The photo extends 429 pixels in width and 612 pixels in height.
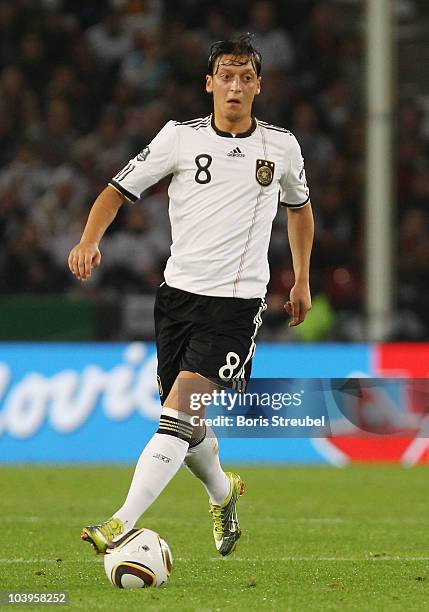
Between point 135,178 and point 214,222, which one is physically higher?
point 135,178

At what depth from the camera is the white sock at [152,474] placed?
201 inches

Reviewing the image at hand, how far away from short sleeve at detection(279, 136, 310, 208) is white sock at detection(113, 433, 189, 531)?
3.74ft

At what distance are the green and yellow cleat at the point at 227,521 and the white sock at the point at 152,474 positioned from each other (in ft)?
2.33

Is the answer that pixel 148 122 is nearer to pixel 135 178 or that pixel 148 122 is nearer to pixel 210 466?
pixel 210 466

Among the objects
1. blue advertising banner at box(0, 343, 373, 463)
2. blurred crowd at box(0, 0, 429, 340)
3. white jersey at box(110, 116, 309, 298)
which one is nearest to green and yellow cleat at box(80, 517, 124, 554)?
white jersey at box(110, 116, 309, 298)

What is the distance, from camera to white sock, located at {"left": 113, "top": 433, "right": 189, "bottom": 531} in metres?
5.11

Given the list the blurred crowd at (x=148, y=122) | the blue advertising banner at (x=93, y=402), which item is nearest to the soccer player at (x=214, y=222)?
the blue advertising banner at (x=93, y=402)

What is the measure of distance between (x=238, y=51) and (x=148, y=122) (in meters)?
9.33

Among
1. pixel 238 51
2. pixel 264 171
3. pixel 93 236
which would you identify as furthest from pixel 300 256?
pixel 93 236

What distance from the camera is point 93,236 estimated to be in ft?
16.9

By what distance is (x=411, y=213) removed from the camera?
47.1 feet

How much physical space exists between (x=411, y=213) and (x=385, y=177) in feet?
8.81

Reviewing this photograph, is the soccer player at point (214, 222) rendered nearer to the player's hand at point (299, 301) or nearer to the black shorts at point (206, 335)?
the black shorts at point (206, 335)

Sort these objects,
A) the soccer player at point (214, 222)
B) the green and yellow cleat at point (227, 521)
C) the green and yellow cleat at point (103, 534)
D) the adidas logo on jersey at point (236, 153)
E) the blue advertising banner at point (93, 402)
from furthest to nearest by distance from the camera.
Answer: the blue advertising banner at point (93, 402) → the green and yellow cleat at point (227, 521) → the adidas logo on jersey at point (236, 153) → the soccer player at point (214, 222) → the green and yellow cleat at point (103, 534)
